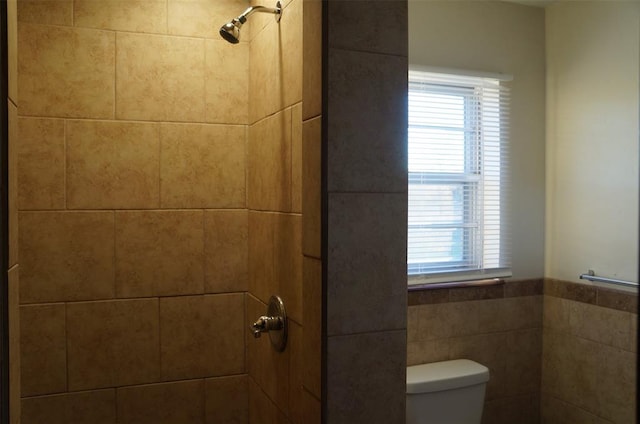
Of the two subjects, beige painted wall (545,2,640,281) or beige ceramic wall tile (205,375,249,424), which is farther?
beige painted wall (545,2,640,281)

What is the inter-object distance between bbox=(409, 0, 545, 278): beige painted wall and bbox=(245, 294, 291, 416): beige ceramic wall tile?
1.59m

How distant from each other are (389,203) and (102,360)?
1160 millimetres

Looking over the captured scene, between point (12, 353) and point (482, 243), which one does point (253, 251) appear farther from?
point (482, 243)

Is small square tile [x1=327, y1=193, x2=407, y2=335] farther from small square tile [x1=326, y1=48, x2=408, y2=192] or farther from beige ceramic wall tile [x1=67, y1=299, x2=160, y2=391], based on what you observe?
beige ceramic wall tile [x1=67, y1=299, x2=160, y2=391]

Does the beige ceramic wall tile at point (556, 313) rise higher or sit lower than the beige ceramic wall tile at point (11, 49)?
lower

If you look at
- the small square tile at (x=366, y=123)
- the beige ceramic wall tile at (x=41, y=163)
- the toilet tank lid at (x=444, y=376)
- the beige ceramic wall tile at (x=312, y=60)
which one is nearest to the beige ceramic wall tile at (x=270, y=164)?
the beige ceramic wall tile at (x=312, y=60)

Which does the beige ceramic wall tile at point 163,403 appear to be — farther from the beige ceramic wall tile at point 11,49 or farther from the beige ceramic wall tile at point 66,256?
the beige ceramic wall tile at point 11,49

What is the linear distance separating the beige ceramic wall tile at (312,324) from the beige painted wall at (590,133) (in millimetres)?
1521

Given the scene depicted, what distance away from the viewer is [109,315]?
1.84 meters

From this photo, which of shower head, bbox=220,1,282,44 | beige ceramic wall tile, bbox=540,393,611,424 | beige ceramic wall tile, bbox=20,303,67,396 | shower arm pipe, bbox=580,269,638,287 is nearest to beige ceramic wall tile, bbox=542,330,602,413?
beige ceramic wall tile, bbox=540,393,611,424

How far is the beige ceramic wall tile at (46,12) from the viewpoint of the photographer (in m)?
1.71

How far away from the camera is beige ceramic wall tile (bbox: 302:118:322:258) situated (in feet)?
4.26

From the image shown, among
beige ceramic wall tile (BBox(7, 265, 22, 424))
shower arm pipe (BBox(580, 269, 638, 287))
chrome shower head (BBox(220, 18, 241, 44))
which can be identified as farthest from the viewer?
shower arm pipe (BBox(580, 269, 638, 287))

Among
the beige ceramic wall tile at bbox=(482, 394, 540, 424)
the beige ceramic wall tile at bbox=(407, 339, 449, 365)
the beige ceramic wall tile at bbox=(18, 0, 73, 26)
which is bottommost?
the beige ceramic wall tile at bbox=(482, 394, 540, 424)
